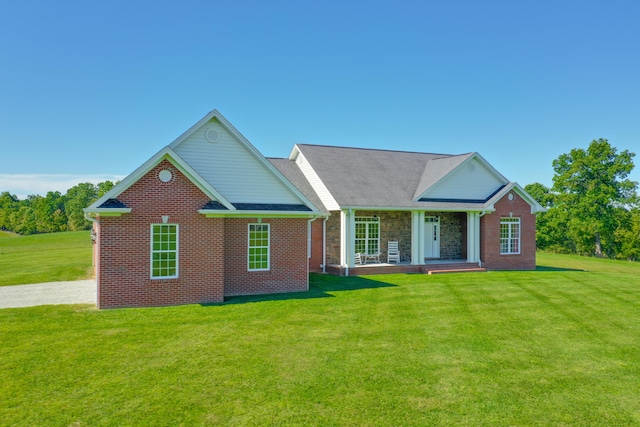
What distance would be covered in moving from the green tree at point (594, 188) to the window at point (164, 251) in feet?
153

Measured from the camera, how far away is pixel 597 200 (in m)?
46.9

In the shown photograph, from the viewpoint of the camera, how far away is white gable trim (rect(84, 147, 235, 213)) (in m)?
13.1

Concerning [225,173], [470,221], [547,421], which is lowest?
[547,421]

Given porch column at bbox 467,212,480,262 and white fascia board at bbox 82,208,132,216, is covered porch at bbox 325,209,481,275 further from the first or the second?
white fascia board at bbox 82,208,132,216

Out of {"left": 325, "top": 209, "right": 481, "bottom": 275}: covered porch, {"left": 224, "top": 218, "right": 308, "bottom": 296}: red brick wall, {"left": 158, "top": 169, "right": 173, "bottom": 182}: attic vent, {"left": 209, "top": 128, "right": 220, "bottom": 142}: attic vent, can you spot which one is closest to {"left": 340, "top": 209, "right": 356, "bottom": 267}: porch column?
{"left": 325, "top": 209, "right": 481, "bottom": 275}: covered porch

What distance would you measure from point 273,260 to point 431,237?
12.2 metres

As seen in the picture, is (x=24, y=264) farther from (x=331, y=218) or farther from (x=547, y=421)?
(x=547, y=421)

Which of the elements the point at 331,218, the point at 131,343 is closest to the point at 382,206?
the point at 331,218

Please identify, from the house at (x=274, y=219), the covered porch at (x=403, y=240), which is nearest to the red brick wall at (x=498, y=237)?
the house at (x=274, y=219)

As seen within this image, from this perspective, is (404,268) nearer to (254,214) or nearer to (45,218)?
(254,214)

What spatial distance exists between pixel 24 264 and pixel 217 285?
2004 cm

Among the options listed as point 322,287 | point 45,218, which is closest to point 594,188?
point 322,287

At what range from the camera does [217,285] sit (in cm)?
1462

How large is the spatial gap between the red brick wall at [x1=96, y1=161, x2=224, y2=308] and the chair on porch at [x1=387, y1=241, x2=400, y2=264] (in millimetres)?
11223
